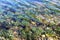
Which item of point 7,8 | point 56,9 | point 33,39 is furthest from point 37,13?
point 33,39

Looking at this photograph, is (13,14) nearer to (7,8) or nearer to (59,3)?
(7,8)

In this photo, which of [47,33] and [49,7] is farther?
[49,7]

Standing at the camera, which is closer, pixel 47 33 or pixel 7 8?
pixel 47 33

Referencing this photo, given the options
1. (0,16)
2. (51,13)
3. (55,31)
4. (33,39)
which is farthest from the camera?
(51,13)

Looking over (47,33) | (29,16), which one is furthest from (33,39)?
(29,16)

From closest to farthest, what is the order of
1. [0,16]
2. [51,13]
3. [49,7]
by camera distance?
[0,16], [51,13], [49,7]

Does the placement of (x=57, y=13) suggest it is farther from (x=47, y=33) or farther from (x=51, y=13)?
(x=47, y=33)
